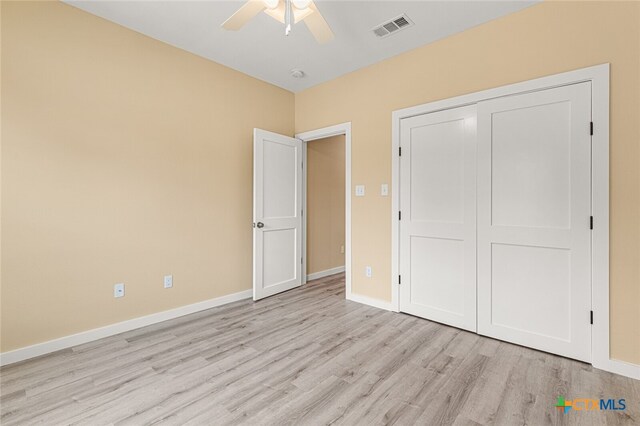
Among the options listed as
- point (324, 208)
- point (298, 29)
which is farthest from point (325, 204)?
point (298, 29)

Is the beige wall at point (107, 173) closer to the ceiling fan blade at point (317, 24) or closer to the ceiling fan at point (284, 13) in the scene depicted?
the ceiling fan at point (284, 13)

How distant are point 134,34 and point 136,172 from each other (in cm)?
129

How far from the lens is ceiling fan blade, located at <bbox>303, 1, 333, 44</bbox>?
199cm

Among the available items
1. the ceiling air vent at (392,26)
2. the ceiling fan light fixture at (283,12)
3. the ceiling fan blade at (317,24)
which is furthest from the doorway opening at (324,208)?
the ceiling fan light fixture at (283,12)

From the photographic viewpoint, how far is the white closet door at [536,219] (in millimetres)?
2139

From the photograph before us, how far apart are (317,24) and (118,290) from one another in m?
2.81

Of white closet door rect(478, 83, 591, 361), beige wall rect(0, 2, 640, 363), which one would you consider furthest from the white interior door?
white closet door rect(478, 83, 591, 361)

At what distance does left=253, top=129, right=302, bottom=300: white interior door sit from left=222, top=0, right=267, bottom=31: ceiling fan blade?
1480mm

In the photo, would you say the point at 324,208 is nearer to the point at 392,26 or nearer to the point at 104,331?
the point at 392,26

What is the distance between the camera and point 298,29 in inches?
106

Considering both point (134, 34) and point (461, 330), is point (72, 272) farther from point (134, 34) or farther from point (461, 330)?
point (461, 330)

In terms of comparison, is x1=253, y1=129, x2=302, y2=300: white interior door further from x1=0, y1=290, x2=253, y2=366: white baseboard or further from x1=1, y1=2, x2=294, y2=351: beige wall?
x1=0, y1=290, x2=253, y2=366: white baseboard

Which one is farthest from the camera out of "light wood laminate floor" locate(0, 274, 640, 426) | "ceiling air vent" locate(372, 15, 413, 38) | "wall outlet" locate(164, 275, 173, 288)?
"wall outlet" locate(164, 275, 173, 288)

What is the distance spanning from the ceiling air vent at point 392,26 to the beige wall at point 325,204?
1987 millimetres
